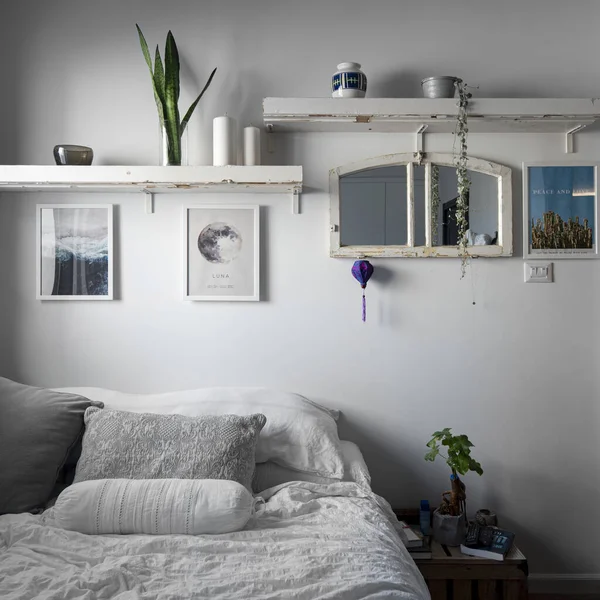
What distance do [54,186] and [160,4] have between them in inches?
36.4

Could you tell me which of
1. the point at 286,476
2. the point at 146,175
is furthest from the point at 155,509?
the point at 146,175

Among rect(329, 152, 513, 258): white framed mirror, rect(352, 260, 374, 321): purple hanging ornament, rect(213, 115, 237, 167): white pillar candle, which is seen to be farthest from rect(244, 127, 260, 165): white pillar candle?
rect(352, 260, 374, 321): purple hanging ornament

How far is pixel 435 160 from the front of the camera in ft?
8.18

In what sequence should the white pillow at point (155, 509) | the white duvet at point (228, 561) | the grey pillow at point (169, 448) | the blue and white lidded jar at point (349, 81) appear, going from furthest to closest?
the blue and white lidded jar at point (349, 81) → the grey pillow at point (169, 448) → the white pillow at point (155, 509) → the white duvet at point (228, 561)

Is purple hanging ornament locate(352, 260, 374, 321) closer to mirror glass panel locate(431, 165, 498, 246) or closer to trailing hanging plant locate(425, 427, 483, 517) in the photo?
mirror glass panel locate(431, 165, 498, 246)

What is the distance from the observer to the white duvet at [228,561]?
141 centimetres

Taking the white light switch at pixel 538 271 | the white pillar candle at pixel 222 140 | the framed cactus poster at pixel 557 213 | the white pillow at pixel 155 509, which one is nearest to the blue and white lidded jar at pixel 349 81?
the white pillar candle at pixel 222 140

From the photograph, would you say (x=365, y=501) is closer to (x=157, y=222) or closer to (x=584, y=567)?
(x=584, y=567)

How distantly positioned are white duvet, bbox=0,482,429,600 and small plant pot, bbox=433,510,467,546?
0.45 meters

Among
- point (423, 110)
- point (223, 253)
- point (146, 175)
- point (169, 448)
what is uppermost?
point (423, 110)

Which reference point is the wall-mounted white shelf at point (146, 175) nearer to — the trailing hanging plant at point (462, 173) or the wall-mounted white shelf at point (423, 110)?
the wall-mounted white shelf at point (423, 110)

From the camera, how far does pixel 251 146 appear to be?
2.40 meters

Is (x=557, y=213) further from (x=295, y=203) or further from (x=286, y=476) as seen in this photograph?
(x=286, y=476)

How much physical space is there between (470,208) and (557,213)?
38cm
